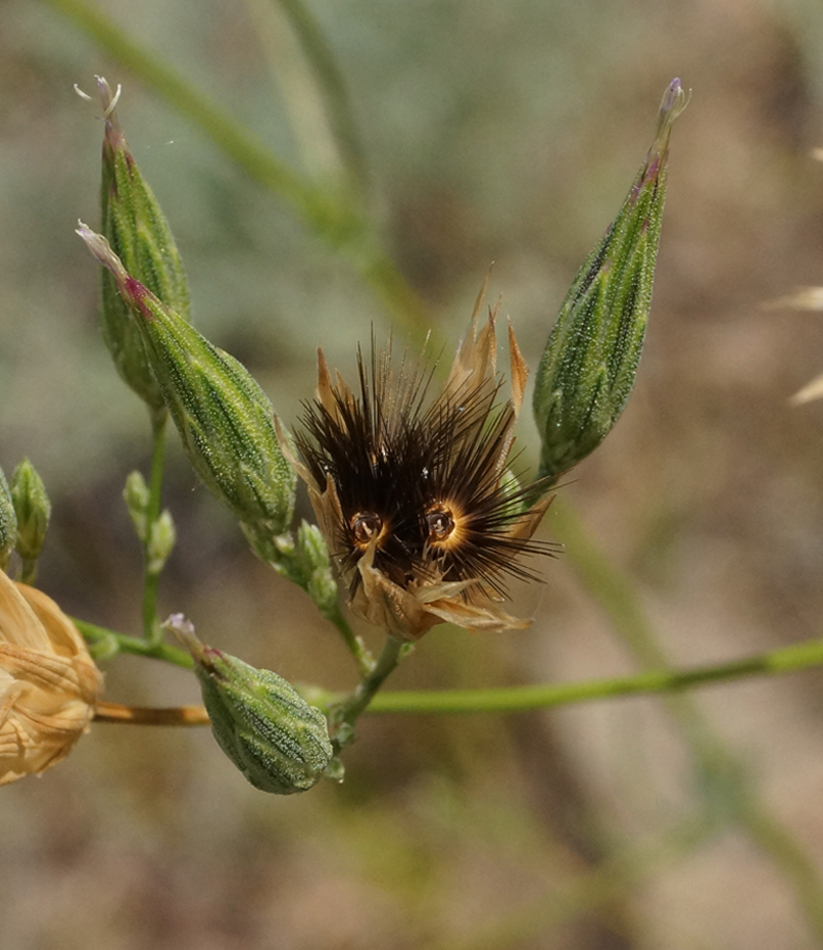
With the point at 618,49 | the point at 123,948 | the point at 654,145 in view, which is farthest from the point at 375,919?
the point at 618,49

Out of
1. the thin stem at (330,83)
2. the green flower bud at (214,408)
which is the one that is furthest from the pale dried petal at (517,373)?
the thin stem at (330,83)

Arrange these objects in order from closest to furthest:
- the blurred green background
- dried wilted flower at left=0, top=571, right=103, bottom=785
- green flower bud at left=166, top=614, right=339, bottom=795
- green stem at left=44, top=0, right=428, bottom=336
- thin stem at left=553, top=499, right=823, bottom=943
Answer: green flower bud at left=166, top=614, right=339, bottom=795 → dried wilted flower at left=0, top=571, right=103, bottom=785 → green stem at left=44, top=0, right=428, bottom=336 → thin stem at left=553, top=499, right=823, bottom=943 → the blurred green background

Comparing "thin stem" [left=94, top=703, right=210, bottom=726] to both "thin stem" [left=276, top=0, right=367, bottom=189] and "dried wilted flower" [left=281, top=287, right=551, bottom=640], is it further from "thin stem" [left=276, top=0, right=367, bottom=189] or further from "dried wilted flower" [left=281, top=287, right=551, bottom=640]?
"thin stem" [left=276, top=0, right=367, bottom=189]

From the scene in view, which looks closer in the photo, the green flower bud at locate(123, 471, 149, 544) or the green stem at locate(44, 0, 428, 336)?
the green flower bud at locate(123, 471, 149, 544)

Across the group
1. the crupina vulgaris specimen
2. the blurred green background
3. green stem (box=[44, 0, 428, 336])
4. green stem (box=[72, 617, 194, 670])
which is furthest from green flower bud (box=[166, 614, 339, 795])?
the blurred green background

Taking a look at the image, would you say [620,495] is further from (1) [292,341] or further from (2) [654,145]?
(2) [654,145]

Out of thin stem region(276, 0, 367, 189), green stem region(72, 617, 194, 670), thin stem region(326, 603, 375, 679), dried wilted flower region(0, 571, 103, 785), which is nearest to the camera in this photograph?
dried wilted flower region(0, 571, 103, 785)

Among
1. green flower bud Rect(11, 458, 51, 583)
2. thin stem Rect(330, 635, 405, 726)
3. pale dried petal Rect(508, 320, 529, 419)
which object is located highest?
pale dried petal Rect(508, 320, 529, 419)
